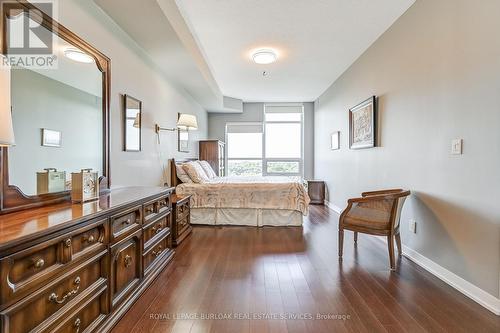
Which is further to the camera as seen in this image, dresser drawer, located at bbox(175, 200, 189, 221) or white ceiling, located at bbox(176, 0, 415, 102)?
dresser drawer, located at bbox(175, 200, 189, 221)

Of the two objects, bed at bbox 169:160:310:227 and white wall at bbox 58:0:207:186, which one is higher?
white wall at bbox 58:0:207:186

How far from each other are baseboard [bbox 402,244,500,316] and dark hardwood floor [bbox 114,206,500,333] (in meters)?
0.06

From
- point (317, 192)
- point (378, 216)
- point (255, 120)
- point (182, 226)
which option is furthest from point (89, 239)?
point (255, 120)

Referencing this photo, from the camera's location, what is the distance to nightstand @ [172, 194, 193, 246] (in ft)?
10.2

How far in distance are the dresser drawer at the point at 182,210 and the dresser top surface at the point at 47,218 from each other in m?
1.43

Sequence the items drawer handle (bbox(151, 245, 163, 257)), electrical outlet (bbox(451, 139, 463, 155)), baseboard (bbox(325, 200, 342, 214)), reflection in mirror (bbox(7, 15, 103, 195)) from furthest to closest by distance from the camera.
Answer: baseboard (bbox(325, 200, 342, 214)) < drawer handle (bbox(151, 245, 163, 257)) < electrical outlet (bbox(451, 139, 463, 155)) < reflection in mirror (bbox(7, 15, 103, 195))

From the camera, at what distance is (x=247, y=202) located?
13.1ft

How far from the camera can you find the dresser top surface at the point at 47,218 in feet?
3.35

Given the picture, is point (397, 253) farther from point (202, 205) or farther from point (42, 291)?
point (42, 291)

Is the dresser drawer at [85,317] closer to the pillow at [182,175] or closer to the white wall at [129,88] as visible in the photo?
the white wall at [129,88]

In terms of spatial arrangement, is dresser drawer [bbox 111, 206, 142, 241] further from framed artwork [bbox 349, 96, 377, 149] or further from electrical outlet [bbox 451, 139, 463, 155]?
framed artwork [bbox 349, 96, 377, 149]

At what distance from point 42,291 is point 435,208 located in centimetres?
293

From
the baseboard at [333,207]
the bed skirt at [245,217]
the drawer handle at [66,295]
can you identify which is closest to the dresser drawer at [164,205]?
Result: the drawer handle at [66,295]

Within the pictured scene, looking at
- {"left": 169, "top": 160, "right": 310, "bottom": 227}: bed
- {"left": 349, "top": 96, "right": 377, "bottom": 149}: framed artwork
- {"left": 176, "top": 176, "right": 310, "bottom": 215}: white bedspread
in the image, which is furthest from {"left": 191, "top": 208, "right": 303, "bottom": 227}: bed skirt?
{"left": 349, "top": 96, "right": 377, "bottom": 149}: framed artwork
